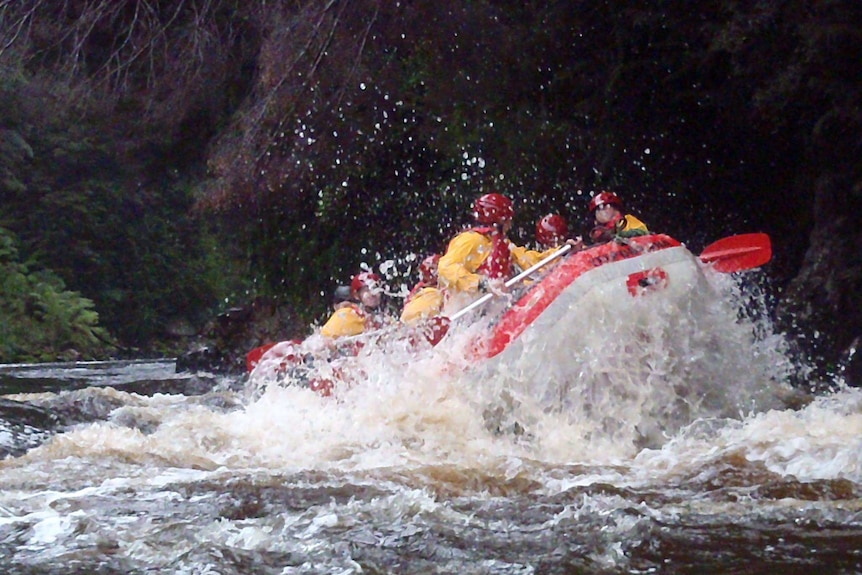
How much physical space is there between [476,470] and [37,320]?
20297 millimetres

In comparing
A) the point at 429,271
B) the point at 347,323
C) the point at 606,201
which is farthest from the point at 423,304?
the point at 606,201

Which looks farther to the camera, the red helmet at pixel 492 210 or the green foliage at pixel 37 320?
the green foliage at pixel 37 320

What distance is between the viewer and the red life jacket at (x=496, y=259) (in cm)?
778

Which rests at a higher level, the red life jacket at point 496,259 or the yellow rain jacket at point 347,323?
the red life jacket at point 496,259

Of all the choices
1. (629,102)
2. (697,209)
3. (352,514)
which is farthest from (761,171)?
(352,514)

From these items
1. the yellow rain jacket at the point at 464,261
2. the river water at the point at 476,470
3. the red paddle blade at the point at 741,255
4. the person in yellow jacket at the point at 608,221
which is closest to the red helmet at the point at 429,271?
the yellow rain jacket at the point at 464,261

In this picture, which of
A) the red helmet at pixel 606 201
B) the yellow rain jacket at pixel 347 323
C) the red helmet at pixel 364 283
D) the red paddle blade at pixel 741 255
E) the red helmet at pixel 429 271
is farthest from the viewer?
the red helmet at pixel 364 283

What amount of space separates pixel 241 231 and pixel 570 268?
8960 mm

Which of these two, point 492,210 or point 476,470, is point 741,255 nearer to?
point 492,210

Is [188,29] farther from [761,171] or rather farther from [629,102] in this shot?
[761,171]

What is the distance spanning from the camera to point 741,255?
7566mm

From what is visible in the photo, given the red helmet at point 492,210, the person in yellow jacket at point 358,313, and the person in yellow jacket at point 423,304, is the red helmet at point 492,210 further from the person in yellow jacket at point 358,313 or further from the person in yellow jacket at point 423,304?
the person in yellow jacket at point 358,313

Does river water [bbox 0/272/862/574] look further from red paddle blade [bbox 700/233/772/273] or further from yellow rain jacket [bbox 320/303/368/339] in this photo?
yellow rain jacket [bbox 320/303/368/339]

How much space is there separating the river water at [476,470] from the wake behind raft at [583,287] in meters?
0.09
